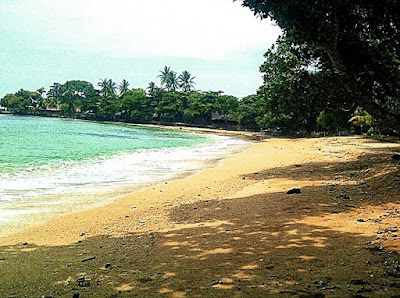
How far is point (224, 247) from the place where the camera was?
6398 millimetres

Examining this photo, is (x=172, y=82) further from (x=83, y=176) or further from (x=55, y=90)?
(x=83, y=176)

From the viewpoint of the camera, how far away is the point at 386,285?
14.3 ft

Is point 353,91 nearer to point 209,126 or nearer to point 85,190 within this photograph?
point 85,190

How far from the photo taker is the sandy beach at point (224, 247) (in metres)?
4.80

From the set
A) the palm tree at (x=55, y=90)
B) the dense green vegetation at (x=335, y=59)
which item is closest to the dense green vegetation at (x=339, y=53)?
the dense green vegetation at (x=335, y=59)

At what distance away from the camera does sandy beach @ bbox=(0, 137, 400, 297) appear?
4.80 metres

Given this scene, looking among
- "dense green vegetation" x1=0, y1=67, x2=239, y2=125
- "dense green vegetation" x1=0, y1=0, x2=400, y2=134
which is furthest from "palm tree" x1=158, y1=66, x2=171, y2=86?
"dense green vegetation" x1=0, y1=0, x2=400, y2=134

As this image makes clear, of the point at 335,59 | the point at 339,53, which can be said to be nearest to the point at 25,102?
the point at 339,53

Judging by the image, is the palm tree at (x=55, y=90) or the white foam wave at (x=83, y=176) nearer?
the white foam wave at (x=83, y=176)

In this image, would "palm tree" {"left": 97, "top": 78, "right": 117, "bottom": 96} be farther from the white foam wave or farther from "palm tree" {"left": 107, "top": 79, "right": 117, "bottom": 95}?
the white foam wave

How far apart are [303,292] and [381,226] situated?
3.17 meters

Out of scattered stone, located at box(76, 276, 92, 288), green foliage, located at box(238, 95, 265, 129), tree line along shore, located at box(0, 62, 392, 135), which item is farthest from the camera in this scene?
green foliage, located at box(238, 95, 265, 129)

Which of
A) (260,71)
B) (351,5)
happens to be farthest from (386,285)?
(260,71)

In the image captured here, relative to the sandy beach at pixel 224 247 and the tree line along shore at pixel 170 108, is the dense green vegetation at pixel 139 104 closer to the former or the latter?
the tree line along shore at pixel 170 108
